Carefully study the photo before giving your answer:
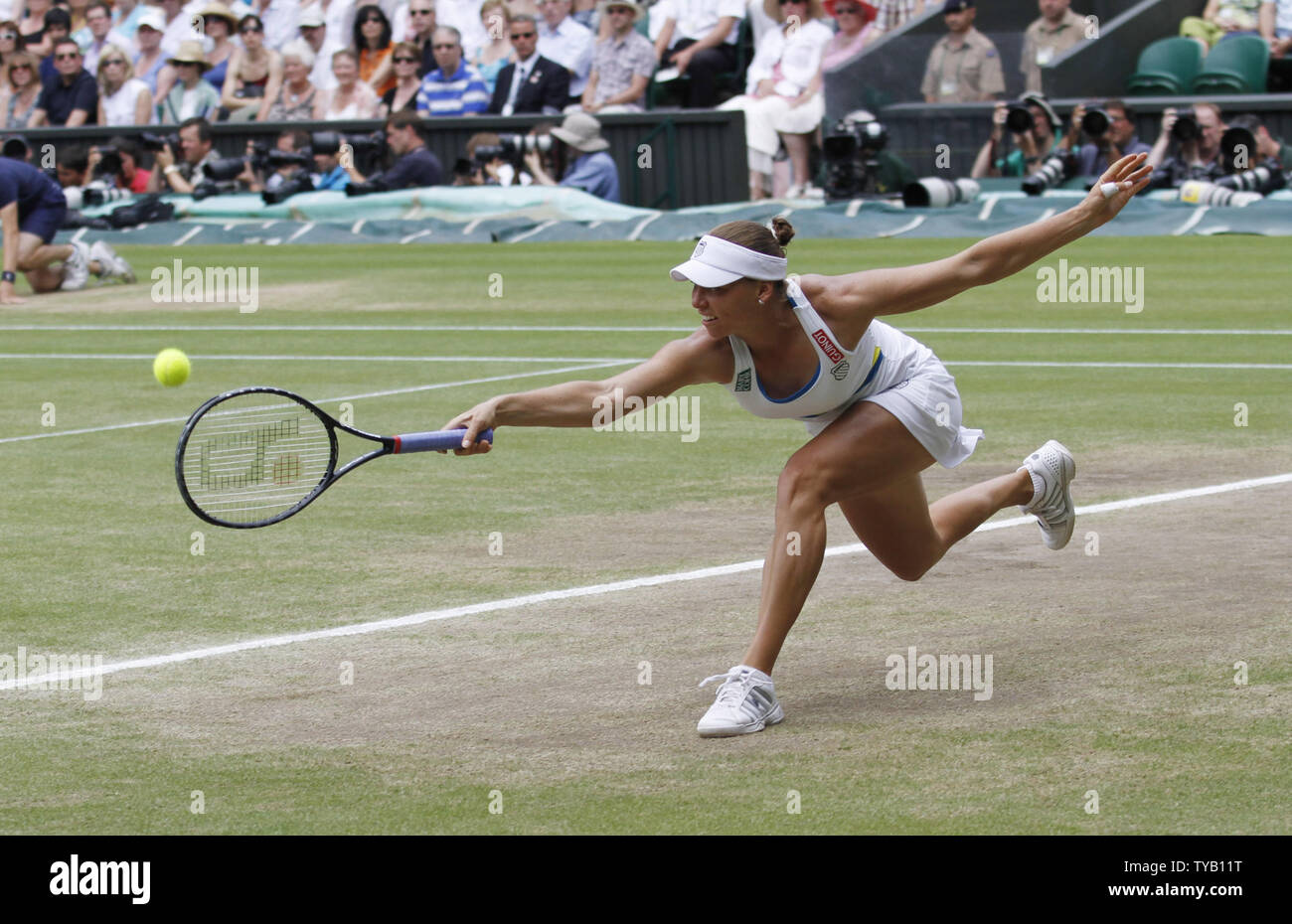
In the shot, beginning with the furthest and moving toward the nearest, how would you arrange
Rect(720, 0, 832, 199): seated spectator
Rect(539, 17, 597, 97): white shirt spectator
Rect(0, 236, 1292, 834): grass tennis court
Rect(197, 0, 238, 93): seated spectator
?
Rect(197, 0, 238, 93): seated spectator
Rect(539, 17, 597, 97): white shirt spectator
Rect(720, 0, 832, 199): seated spectator
Rect(0, 236, 1292, 834): grass tennis court

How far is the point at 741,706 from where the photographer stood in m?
5.71

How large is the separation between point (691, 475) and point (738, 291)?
4315 millimetres

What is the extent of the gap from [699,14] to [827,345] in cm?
2095

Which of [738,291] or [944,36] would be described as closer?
[738,291]

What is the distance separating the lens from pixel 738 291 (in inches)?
232

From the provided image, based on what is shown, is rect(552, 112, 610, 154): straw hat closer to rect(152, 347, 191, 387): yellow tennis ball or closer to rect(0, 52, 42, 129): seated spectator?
rect(0, 52, 42, 129): seated spectator

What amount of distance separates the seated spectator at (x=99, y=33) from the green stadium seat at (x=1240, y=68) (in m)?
18.2

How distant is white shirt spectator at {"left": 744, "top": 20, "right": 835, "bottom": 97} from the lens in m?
24.3

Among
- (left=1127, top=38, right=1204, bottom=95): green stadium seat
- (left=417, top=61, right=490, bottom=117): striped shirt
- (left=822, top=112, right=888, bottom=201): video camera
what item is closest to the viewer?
(left=822, top=112, right=888, bottom=201): video camera

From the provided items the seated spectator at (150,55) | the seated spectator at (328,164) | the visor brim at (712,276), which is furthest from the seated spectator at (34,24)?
A: the visor brim at (712,276)

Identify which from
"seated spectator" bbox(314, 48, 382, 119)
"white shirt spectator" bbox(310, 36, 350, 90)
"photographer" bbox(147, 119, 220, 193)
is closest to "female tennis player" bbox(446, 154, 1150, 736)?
"seated spectator" bbox(314, 48, 382, 119)

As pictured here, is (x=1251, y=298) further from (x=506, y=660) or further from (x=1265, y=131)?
(x=506, y=660)

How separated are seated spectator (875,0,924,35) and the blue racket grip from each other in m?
21.0
